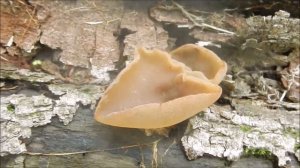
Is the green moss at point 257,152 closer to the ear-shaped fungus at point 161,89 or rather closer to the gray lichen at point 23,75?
the ear-shaped fungus at point 161,89

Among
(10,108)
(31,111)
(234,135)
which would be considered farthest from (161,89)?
(10,108)

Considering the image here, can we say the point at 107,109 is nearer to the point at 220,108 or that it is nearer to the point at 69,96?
the point at 69,96

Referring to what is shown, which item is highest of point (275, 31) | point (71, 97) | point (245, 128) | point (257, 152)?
point (275, 31)

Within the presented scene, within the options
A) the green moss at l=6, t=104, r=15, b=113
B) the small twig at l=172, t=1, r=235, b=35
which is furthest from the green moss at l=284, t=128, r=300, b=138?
the green moss at l=6, t=104, r=15, b=113

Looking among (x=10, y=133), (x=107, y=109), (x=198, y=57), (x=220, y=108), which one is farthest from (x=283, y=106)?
(x=10, y=133)

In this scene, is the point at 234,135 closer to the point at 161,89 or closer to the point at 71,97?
the point at 161,89

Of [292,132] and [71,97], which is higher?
[71,97]
